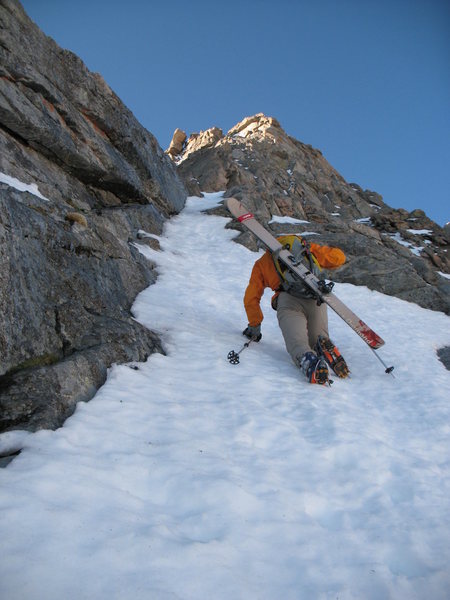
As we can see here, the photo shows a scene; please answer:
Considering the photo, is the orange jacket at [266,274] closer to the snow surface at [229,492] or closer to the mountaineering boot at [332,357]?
the mountaineering boot at [332,357]

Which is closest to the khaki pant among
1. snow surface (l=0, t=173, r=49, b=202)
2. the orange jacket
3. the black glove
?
the orange jacket

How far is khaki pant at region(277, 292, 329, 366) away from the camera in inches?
241

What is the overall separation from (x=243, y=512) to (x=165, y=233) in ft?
46.2

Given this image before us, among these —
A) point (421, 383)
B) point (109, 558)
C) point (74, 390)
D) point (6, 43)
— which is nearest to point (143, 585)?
point (109, 558)

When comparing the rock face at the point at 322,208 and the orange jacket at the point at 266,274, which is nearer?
the orange jacket at the point at 266,274

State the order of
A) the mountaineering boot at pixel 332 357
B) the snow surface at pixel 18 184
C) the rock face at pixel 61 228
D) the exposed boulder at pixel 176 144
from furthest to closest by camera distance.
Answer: the exposed boulder at pixel 176 144 < the snow surface at pixel 18 184 < the mountaineering boot at pixel 332 357 < the rock face at pixel 61 228

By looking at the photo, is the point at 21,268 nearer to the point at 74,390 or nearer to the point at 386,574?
the point at 74,390

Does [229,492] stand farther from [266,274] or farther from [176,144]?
[176,144]

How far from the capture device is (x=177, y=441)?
11.0ft

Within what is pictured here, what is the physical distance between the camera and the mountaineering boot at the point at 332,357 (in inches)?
232

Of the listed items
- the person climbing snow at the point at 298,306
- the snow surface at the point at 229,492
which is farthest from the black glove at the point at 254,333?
the snow surface at the point at 229,492

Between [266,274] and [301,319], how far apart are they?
3.90ft

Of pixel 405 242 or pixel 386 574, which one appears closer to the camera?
pixel 386 574

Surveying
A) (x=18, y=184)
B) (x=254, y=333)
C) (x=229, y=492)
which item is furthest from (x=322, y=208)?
(x=229, y=492)
